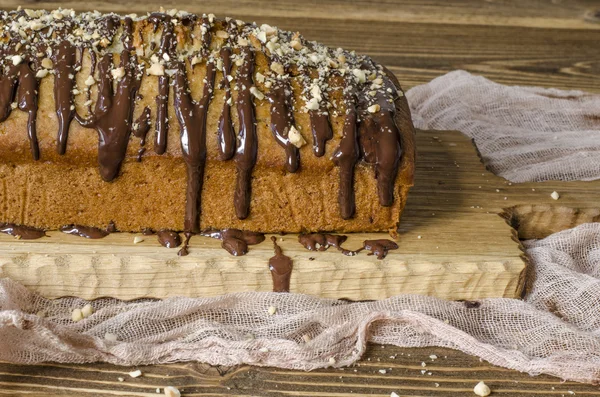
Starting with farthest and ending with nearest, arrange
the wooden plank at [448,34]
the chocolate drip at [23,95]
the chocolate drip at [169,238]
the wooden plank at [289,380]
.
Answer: the wooden plank at [448,34] → the chocolate drip at [169,238] → the chocolate drip at [23,95] → the wooden plank at [289,380]

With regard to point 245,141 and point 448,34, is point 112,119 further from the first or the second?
point 448,34

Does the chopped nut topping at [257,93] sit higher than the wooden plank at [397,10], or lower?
lower

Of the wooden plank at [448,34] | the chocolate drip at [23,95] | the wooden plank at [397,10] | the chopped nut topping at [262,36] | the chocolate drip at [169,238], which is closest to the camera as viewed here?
the chocolate drip at [23,95]

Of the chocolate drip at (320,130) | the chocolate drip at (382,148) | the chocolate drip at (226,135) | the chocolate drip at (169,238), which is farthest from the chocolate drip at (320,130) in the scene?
the chocolate drip at (169,238)

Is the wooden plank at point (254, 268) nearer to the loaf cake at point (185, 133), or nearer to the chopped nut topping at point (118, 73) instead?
the loaf cake at point (185, 133)

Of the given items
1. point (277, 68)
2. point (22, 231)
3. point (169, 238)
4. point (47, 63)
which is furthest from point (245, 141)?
point (22, 231)

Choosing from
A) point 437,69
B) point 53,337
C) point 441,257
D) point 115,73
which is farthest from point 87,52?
point 437,69

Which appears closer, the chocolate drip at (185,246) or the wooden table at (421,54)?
the wooden table at (421,54)

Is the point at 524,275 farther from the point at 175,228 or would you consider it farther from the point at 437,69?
the point at 437,69
